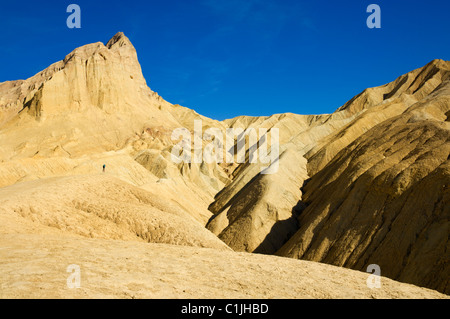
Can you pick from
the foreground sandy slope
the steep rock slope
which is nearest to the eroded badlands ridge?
the steep rock slope

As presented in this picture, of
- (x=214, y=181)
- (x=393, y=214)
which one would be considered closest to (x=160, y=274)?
(x=393, y=214)

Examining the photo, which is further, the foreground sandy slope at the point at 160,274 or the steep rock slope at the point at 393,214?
the steep rock slope at the point at 393,214

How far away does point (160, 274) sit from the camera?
7457 millimetres

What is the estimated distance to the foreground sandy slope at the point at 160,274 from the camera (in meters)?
6.36

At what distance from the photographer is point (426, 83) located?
6003 cm

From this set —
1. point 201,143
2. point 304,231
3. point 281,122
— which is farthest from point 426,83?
point 304,231

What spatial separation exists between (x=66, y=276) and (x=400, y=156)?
22.2m

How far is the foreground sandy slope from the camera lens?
20.9 feet

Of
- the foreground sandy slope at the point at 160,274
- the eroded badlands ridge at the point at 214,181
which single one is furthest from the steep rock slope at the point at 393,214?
the foreground sandy slope at the point at 160,274

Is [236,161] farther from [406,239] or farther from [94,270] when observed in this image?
[94,270]

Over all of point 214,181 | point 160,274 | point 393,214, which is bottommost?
point 160,274

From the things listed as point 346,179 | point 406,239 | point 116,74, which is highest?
point 116,74

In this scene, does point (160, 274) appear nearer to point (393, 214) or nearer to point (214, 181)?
point (393, 214)

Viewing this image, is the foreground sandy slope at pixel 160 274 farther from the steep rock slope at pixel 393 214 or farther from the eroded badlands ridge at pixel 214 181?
A: the steep rock slope at pixel 393 214
